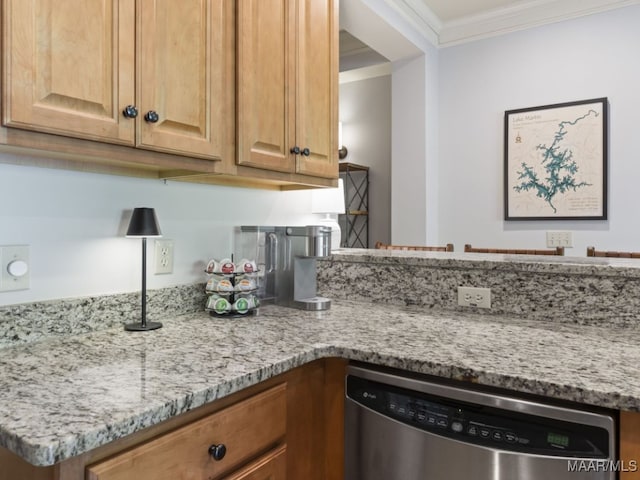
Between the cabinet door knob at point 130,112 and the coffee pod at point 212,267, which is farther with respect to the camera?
the coffee pod at point 212,267

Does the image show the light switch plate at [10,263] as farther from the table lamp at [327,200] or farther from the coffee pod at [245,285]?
the table lamp at [327,200]

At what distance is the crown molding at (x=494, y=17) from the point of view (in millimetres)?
2998

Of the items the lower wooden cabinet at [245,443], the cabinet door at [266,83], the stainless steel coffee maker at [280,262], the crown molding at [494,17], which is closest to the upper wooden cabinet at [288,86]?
the cabinet door at [266,83]

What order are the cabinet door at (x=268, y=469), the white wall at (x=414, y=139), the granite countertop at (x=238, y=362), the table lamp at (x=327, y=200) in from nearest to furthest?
the granite countertop at (x=238, y=362) → the cabinet door at (x=268, y=469) → the table lamp at (x=327, y=200) → the white wall at (x=414, y=139)

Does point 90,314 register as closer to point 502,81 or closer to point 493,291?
point 493,291

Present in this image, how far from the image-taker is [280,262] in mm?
1771

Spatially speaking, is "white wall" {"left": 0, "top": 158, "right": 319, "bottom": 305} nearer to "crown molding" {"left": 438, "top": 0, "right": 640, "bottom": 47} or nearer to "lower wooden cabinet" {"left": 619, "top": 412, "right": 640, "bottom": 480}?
"lower wooden cabinet" {"left": 619, "top": 412, "right": 640, "bottom": 480}

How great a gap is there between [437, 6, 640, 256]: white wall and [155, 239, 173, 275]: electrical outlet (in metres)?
2.54

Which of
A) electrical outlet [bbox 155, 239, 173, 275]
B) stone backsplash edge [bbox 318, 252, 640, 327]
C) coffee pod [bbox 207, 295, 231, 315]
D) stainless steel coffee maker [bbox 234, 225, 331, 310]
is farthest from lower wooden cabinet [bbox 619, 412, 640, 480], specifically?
electrical outlet [bbox 155, 239, 173, 275]

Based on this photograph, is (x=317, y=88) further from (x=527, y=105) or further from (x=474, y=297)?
(x=527, y=105)

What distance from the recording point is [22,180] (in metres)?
1.17

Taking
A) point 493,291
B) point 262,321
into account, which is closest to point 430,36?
point 493,291

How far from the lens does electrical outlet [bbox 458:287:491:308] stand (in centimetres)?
155

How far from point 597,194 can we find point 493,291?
6.40ft
